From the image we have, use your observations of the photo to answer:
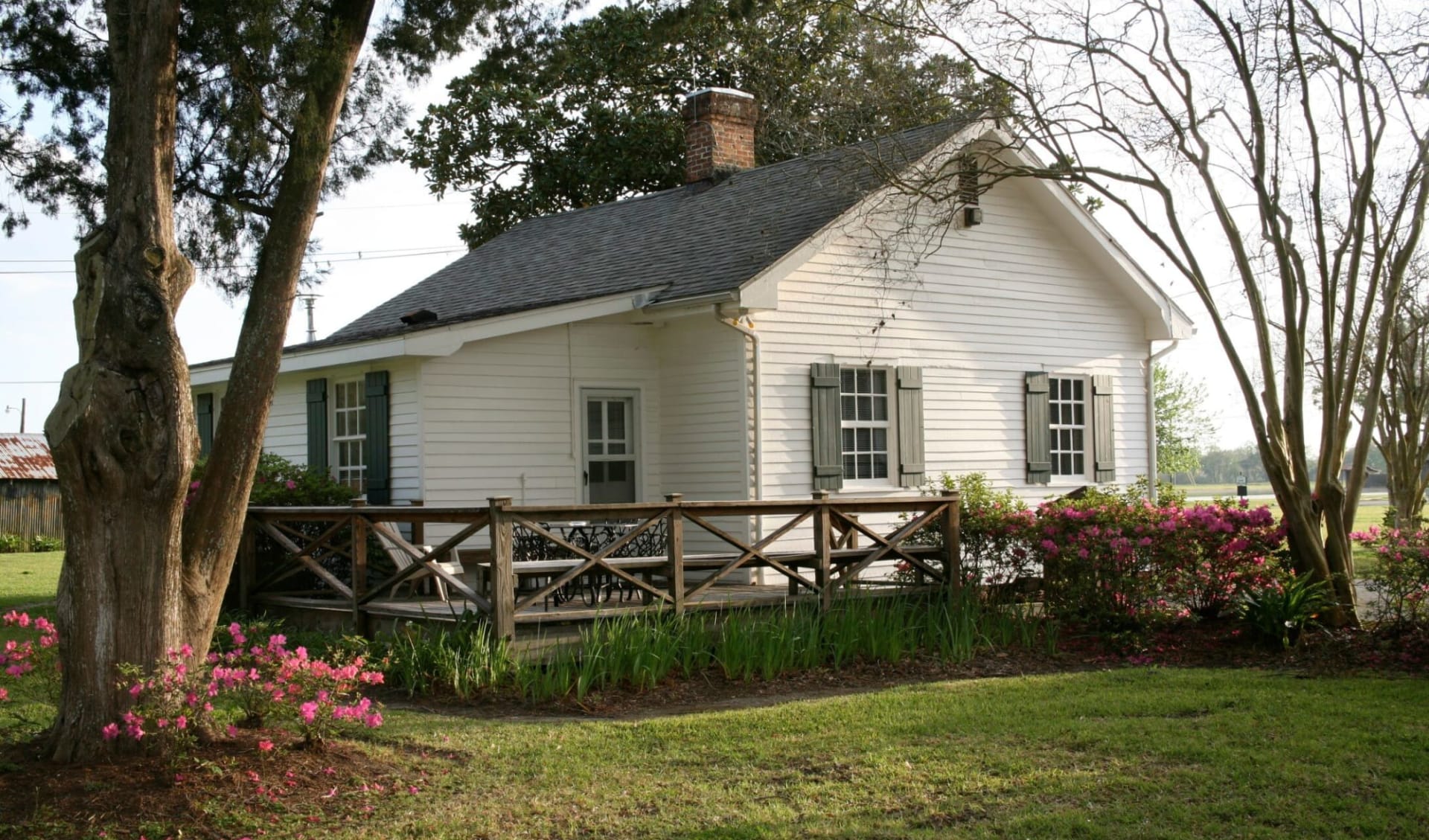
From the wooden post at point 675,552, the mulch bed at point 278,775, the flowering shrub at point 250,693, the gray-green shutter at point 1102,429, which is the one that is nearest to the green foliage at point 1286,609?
the mulch bed at point 278,775

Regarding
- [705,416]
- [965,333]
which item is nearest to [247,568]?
[705,416]

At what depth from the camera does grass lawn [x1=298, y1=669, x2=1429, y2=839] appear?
19.3 ft

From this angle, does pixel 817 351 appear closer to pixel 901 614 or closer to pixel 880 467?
pixel 880 467

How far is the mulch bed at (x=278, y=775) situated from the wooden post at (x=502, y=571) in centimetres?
68

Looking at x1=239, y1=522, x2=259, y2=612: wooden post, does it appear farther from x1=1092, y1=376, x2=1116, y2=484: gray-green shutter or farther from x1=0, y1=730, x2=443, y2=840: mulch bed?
x1=1092, y1=376, x2=1116, y2=484: gray-green shutter

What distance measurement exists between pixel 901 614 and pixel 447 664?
3.75 metres

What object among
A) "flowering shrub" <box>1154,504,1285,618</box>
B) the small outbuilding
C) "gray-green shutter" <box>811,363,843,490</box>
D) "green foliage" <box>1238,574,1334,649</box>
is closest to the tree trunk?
"flowering shrub" <box>1154,504,1285,618</box>

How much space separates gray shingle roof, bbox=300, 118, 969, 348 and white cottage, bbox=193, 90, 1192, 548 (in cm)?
6

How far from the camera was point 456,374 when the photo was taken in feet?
44.7

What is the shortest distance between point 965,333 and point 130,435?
37.0 feet

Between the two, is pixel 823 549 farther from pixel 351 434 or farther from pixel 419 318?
pixel 351 434

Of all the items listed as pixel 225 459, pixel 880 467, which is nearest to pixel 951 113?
pixel 880 467

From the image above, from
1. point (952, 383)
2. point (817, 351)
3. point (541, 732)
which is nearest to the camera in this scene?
point (541, 732)

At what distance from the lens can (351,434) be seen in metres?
14.9
